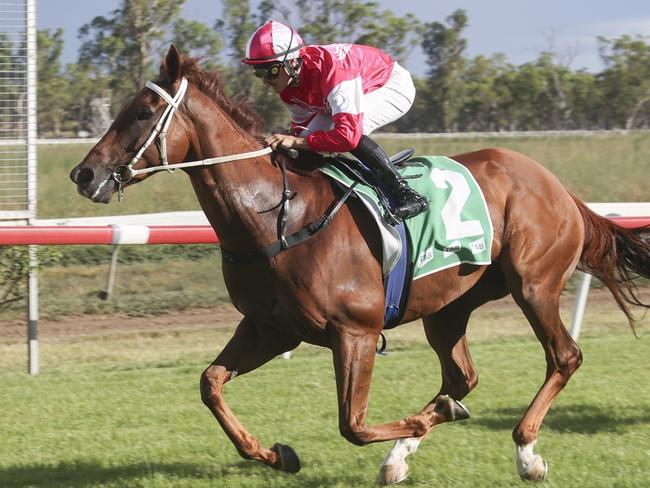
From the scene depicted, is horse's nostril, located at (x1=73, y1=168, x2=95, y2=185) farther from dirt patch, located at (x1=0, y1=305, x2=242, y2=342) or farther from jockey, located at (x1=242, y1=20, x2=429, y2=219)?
dirt patch, located at (x1=0, y1=305, x2=242, y2=342)

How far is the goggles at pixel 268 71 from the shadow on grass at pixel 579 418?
2.22 meters

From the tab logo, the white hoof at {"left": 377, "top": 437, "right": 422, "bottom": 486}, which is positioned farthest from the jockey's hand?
the white hoof at {"left": 377, "top": 437, "right": 422, "bottom": 486}

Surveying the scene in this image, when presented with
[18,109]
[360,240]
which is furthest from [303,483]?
[18,109]

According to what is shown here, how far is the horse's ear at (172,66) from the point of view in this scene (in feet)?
12.7

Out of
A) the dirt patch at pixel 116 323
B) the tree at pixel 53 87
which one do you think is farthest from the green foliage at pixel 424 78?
the dirt patch at pixel 116 323

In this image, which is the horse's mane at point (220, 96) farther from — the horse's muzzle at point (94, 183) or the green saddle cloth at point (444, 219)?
the horse's muzzle at point (94, 183)

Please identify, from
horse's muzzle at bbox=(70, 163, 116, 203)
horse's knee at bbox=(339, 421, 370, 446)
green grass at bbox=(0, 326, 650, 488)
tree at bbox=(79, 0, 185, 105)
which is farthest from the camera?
tree at bbox=(79, 0, 185, 105)

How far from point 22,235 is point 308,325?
293 centimetres

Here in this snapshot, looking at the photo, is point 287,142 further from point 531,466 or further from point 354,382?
point 531,466

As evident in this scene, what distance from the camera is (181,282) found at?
402 inches

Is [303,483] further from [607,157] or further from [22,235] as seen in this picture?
[607,157]

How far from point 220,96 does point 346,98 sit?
1.65 feet

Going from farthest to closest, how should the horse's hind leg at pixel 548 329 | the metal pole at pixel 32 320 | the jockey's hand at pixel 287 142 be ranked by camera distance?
the metal pole at pixel 32 320
the horse's hind leg at pixel 548 329
the jockey's hand at pixel 287 142

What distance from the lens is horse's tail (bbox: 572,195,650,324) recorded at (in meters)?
5.14
